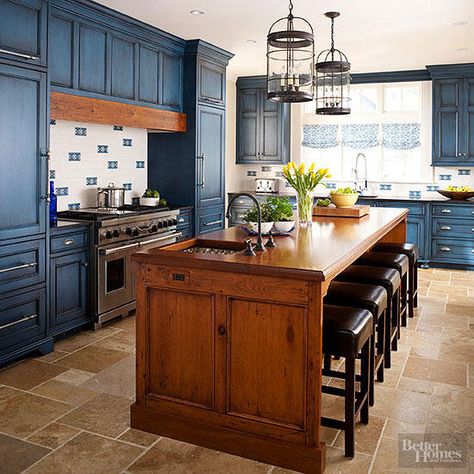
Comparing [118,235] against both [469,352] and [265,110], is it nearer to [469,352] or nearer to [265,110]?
[469,352]

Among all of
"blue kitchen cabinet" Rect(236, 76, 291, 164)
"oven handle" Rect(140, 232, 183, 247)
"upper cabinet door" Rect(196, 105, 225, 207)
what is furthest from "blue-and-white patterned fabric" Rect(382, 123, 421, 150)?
"oven handle" Rect(140, 232, 183, 247)

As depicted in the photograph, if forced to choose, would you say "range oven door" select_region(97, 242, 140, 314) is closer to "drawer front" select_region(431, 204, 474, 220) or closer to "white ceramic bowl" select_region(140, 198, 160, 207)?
"white ceramic bowl" select_region(140, 198, 160, 207)

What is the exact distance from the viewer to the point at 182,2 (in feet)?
16.1

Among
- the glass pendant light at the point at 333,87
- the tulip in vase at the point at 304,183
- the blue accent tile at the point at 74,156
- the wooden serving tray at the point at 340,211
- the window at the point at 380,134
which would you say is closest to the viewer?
the tulip in vase at the point at 304,183

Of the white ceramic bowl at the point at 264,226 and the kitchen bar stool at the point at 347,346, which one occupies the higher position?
the white ceramic bowl at the point at 264,226

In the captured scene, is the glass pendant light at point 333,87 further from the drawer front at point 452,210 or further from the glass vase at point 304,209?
the drawer front at point 452,210

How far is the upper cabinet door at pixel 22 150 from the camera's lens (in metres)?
3.83

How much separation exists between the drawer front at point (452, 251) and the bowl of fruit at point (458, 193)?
59 cm

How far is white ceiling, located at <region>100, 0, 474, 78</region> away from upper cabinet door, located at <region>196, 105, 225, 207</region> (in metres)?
0.78

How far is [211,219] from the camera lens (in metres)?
6.90

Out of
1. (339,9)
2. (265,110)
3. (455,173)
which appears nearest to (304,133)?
(265,110)

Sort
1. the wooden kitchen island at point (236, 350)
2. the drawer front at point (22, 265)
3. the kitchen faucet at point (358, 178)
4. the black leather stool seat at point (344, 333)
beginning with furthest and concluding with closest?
1. the kitchen faucet at point (358, 178)
2. the drawer front at point (22, 265)
3. the black leather stool seat at point (344, 333)
4. the wooden kitchen island at point (236, 350)

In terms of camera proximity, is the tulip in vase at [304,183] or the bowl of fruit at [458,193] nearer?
the tulip in vase at [304,183]

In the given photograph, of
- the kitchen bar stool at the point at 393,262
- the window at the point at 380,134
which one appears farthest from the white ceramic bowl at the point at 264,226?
the window at the point at 380,134
